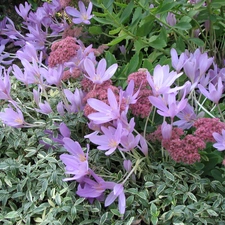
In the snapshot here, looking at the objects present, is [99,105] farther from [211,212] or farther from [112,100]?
[211,212]

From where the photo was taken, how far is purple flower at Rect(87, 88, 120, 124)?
3.80 ft

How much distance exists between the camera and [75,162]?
1.19 m

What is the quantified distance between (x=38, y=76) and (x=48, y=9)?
0.86 meters

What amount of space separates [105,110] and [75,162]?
6.8 inches

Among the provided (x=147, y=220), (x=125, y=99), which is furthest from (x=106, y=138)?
(x=147, y=220)

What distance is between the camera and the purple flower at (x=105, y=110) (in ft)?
3.80

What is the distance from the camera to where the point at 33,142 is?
1509mm

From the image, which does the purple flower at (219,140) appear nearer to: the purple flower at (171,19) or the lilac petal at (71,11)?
the purple flower at (171,19)

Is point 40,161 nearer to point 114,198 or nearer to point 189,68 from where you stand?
point 114,198

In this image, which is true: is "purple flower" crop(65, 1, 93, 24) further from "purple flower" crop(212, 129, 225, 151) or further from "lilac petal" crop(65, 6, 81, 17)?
"purple flower" crop(212, 129, 225, 151)

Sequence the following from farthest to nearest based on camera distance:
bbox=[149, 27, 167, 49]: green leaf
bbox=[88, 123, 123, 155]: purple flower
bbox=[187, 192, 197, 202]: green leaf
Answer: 1. bbox=[149, 27, 167, 49]: green leaf
2. bbox=[187, 192, 197, 202]: green leaf
3. bbox=[88, 123, 123, 155]: purple flower

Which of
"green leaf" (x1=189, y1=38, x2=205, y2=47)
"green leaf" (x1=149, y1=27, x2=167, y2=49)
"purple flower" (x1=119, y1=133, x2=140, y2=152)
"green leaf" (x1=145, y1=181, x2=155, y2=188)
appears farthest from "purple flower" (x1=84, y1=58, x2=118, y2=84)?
"green leaf" (x1=189, y1=38, x2=205, y2=47)

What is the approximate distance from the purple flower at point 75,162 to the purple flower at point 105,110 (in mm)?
100

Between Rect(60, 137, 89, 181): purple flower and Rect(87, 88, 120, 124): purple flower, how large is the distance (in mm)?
100
